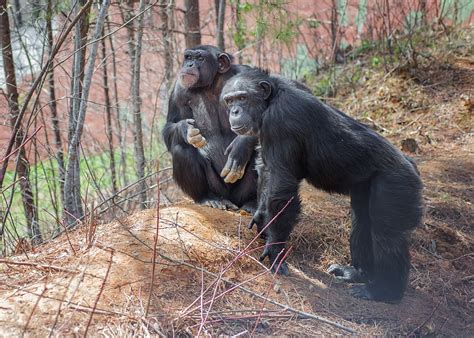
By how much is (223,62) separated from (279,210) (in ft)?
7.21

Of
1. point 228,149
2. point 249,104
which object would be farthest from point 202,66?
point 249,104

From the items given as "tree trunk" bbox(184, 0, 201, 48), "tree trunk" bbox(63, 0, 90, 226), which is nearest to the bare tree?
"tree trunk" bbox(184, 0, 201, 48)

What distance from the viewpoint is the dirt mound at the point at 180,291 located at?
432 cm

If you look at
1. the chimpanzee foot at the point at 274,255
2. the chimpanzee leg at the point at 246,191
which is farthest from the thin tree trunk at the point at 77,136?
the chimpanzee foot at the point at 274,255

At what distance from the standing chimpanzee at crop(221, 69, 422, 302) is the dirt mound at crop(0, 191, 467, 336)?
28 cm

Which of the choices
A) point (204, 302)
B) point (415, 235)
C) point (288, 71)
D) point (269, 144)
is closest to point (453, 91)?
point (288, 71)

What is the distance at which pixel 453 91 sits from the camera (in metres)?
10.2

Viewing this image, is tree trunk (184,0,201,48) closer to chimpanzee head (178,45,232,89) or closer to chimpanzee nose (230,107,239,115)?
chimpanzee head (178,45,232,89)

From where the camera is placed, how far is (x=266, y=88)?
552cm

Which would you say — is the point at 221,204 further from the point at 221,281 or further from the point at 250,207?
the point at 221,281

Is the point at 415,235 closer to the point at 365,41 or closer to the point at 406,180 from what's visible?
the point at 406,180

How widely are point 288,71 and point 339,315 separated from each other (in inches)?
322

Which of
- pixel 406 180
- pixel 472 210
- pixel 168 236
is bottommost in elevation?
pixel 472 210

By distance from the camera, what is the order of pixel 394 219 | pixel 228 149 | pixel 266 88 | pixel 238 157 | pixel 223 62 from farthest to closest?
pixel 223 62 → pixel 228 149 → pixel 238 157 → pixel 266 88 → pixel 394 219
